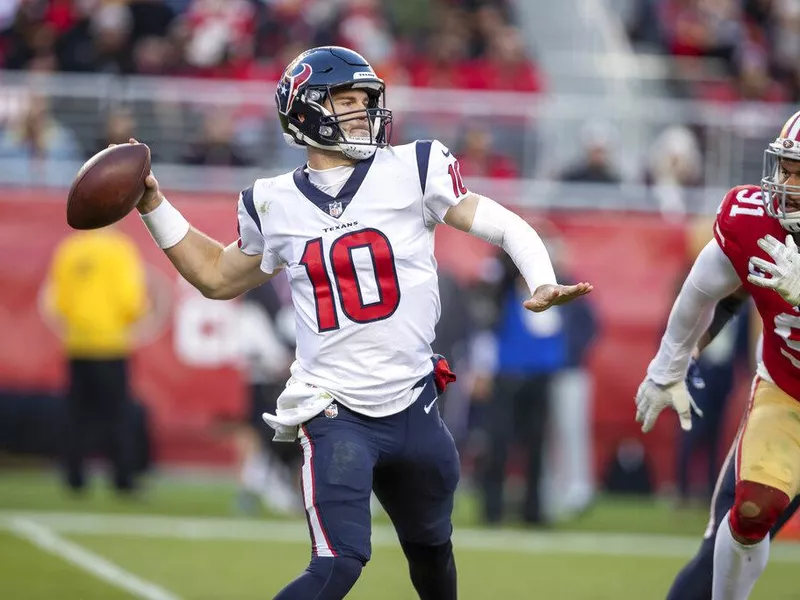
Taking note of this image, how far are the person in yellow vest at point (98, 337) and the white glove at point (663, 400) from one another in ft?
18.7

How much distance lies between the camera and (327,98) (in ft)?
16.1

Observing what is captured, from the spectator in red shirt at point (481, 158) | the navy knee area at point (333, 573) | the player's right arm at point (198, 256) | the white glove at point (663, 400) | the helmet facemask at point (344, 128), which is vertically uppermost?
the helmet facemask at point (344, 128)

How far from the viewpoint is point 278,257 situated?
5.02 metres

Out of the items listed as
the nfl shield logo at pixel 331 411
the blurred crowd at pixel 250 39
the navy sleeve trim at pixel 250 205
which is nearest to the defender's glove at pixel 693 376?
the nfl shield logo at pixel 331 411

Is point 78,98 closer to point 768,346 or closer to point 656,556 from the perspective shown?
point 656,556

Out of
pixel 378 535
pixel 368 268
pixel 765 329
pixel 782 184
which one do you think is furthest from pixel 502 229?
pixel 378 535

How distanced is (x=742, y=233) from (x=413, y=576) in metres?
1.57

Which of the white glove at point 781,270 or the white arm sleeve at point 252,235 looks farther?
the white arm sleeve at point 252,235

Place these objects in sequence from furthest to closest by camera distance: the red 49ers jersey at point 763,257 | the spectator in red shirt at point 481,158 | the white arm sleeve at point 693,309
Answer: the spectator in red shirt at point 481,158
the white arm sleeve at point 693,309
the red 49ers jersey at point 763,257

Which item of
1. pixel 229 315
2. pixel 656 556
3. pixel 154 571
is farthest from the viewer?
pixel 229 315

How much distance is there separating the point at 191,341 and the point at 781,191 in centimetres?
716

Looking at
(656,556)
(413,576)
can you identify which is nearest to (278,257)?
(413,576)

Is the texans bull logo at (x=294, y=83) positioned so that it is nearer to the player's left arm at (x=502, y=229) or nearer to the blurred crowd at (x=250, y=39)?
the player's left arm at (x=502, y=229)

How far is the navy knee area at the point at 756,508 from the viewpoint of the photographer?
4816mm
